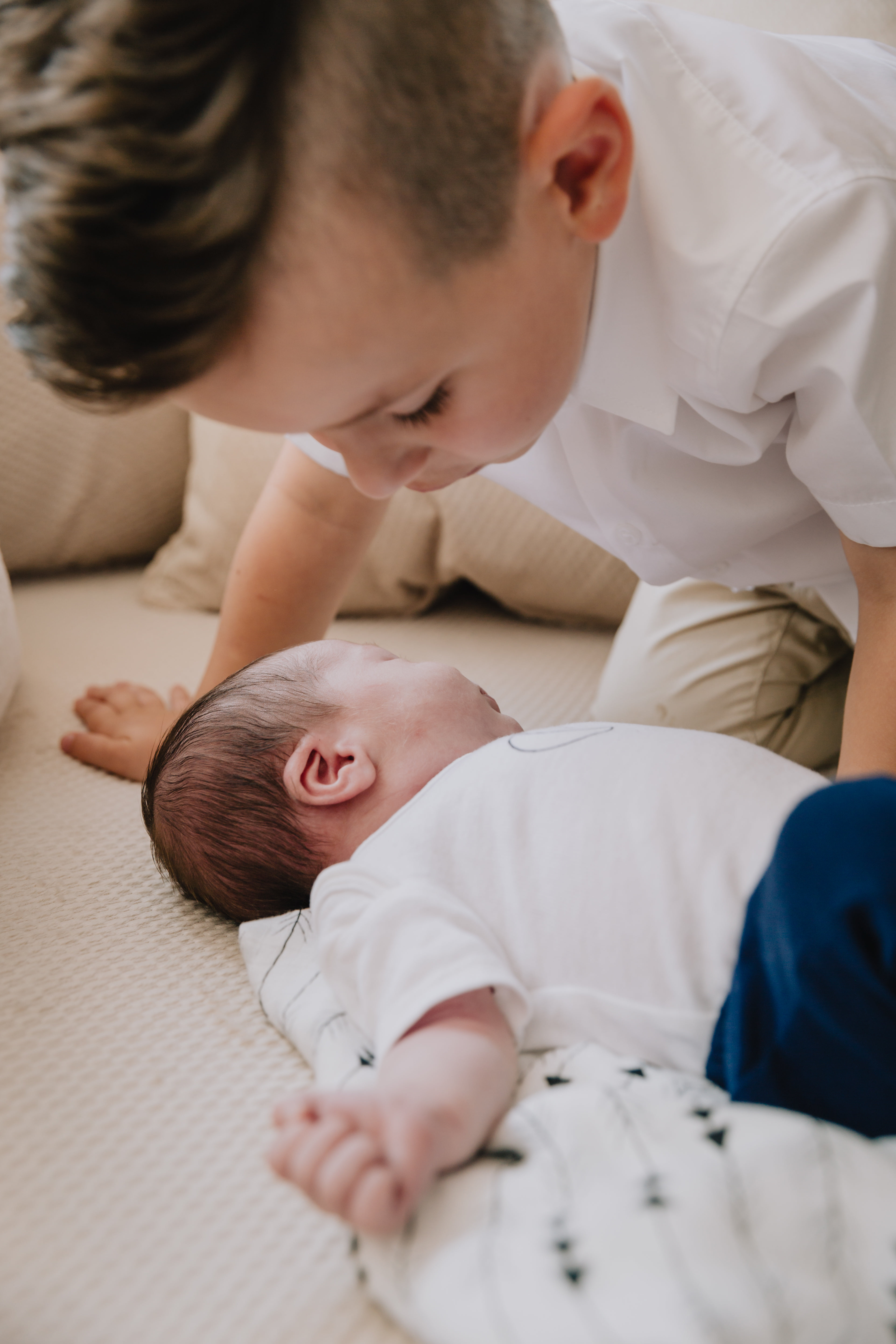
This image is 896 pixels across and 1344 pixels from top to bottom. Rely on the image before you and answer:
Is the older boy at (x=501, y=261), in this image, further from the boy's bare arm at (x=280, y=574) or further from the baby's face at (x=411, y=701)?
the baby's face at (x=411, y=701)

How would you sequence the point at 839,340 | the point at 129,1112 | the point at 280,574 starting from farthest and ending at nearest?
the point at 280,574, the point at 839,340, the point at 129,1112

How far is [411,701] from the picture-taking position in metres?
0.66

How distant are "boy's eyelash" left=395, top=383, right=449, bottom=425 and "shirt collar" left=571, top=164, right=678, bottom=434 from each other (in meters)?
0.14

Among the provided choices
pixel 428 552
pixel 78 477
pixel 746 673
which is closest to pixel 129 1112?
pixel 746 673

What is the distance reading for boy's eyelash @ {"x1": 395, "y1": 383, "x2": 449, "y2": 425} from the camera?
1.64ft

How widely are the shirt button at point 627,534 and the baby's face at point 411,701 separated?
0.16m

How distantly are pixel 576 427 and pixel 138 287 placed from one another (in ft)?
1.30

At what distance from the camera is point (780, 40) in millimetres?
629

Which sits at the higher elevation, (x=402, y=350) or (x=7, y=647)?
(x=402, y=350)

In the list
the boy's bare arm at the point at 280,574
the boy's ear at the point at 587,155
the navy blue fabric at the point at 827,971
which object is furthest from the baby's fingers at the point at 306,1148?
the boy's bare arm at the point at 280,574

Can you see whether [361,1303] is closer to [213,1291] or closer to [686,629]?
[213,1291]

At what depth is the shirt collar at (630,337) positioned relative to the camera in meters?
0.59

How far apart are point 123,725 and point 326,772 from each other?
0.29 m

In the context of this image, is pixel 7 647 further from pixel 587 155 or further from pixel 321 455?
pixel 587 155
